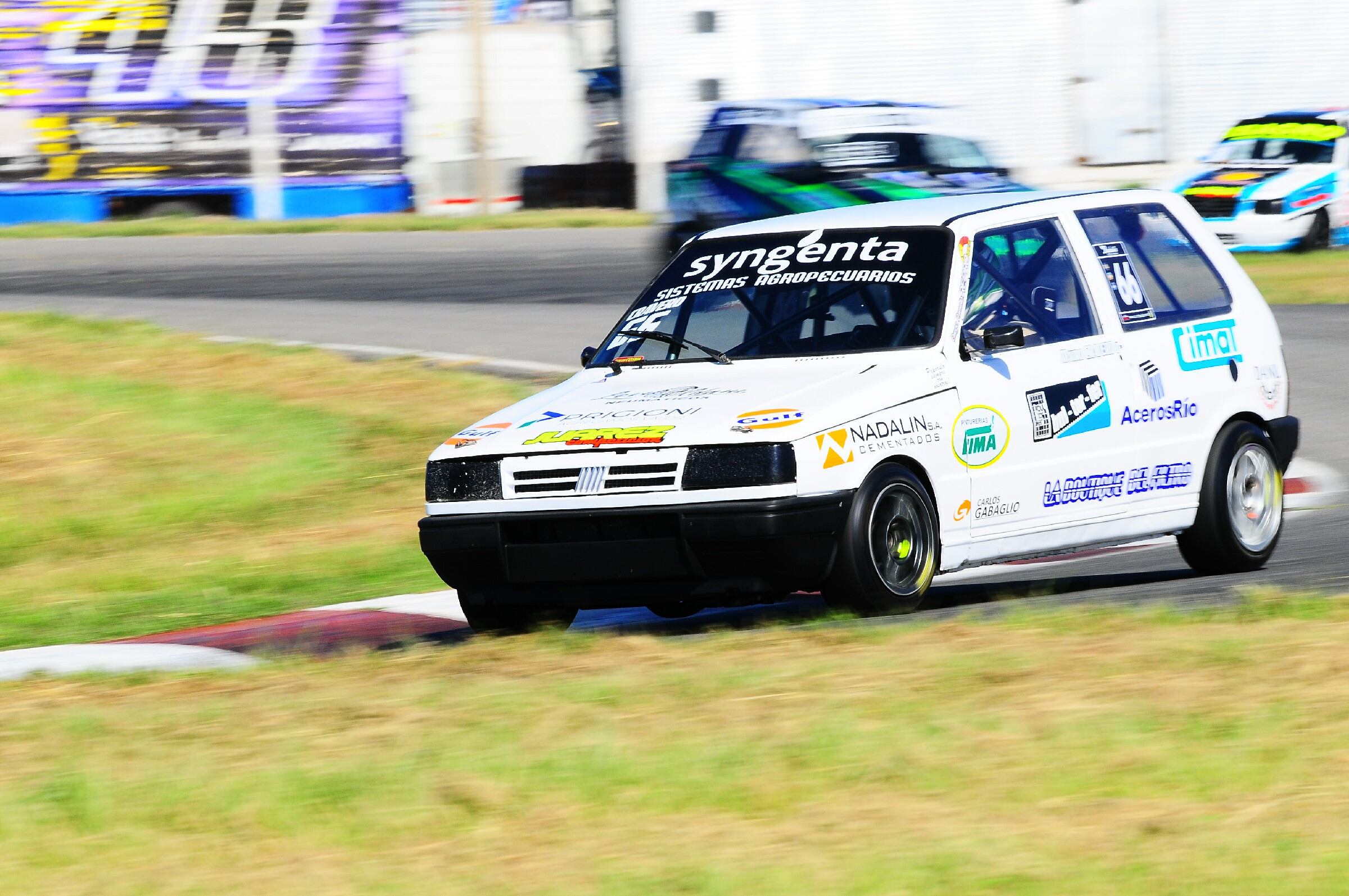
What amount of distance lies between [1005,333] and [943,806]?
129 inches

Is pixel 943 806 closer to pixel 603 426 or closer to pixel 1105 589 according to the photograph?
pixel 603 426

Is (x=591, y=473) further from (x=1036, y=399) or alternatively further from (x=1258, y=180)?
(x=1258, y=180)

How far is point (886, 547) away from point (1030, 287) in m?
1.46

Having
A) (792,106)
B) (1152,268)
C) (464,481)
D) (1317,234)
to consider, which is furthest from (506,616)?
(1317,234)

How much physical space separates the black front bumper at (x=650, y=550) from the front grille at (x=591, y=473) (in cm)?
7

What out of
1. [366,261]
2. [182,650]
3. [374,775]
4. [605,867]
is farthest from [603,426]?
[366,261]

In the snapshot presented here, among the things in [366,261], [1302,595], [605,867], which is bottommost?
[366,261]

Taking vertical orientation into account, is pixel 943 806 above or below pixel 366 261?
above

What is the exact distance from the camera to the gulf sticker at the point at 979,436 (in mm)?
7352

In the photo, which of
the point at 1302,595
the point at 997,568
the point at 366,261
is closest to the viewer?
the point at 1302,595

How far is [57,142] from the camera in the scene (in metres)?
40.6

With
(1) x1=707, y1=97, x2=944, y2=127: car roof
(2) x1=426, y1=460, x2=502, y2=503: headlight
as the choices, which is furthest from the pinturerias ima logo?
(1) x1=707, y1=97, x2=944, y2=127: car roof

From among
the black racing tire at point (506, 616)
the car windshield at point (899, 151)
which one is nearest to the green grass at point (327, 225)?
the car windshield at point (899, 151)

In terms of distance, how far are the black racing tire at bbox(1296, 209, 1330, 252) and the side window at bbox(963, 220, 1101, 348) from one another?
16.8 m
